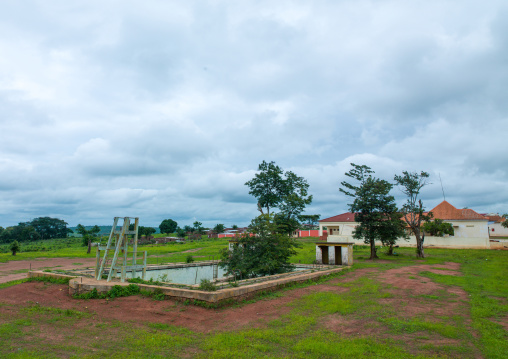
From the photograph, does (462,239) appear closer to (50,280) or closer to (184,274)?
(184,274)

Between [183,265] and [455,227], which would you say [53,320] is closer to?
[183,265]

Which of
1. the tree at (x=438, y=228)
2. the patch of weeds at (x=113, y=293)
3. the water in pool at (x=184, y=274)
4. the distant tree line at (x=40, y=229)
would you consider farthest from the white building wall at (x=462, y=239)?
the distant tree line at (x=40, y=229)

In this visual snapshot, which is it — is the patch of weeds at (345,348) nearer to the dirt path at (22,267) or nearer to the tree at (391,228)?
the dirt path at (22,267)

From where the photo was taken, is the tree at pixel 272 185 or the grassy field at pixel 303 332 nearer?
the grassy field at pixel 303 332

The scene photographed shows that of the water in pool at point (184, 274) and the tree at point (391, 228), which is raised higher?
the tree at point (391, 228)

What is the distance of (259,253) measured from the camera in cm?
1619

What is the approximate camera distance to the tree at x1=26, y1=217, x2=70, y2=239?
90000mm

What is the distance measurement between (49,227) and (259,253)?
96329 millimetres

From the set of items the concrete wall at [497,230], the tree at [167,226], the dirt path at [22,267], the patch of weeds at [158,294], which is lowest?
the dirt path at [22,267]

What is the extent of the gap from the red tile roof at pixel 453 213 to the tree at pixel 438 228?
7.89 ft

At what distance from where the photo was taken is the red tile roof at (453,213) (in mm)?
40266

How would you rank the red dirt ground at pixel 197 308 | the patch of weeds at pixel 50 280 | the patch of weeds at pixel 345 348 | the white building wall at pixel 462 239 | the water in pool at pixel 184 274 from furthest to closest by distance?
the white building wall at pixel 462 239 < the water in pool at pixel 184 274 < the patch of weeds at pixel 50 280 < the red dirt ground at pixel 197 308 < the patch of weeds at pixel 345 348

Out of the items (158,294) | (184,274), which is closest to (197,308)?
(158,294)

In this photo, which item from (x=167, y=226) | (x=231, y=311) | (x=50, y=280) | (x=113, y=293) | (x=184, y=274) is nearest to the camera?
(x=231, y=311)
